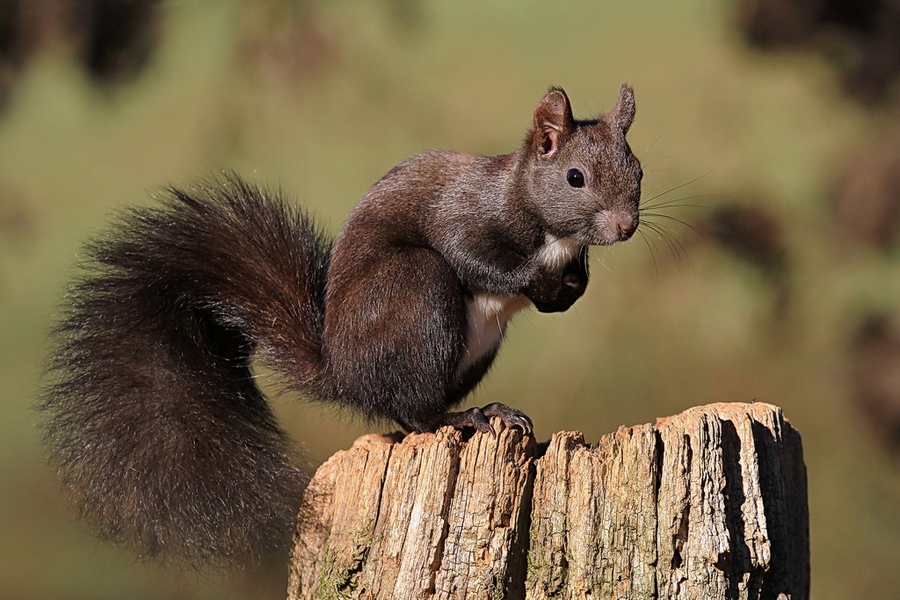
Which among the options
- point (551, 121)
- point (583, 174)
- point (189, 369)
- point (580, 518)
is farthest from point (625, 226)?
point (189, 369)

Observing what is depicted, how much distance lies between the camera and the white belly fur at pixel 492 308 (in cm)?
234

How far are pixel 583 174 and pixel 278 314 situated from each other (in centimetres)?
74

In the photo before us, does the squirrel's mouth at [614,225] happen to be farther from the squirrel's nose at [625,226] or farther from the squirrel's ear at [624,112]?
the squirrel's ear at [624,112]

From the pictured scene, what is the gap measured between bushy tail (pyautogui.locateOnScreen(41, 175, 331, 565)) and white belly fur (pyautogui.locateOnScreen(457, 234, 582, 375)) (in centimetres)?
34

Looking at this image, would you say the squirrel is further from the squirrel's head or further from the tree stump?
the tree stump

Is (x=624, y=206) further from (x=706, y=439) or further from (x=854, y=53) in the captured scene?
(x=854, y=53)

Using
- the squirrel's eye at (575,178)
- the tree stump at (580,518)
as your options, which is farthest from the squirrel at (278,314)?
the tree stump at (580,518)

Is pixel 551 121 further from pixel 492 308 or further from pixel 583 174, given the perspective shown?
pixel 492 308

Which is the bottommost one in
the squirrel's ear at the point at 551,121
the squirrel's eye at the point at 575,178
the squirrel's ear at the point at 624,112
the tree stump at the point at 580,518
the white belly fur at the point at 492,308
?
the tree stump at the point at 580,518

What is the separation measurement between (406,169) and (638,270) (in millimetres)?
1958

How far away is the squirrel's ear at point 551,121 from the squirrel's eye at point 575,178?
2.7 inches

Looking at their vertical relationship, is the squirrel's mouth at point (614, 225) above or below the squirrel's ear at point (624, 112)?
below

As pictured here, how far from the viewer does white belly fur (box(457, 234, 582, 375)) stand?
7.67ft

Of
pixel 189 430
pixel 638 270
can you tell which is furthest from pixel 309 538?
pixel 638 270
